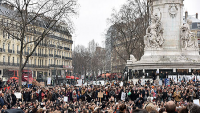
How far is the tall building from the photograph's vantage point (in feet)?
200

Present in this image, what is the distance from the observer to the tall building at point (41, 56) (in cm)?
6090

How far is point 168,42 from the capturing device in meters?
32.4

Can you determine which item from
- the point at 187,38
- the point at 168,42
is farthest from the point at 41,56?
the point at 187,38

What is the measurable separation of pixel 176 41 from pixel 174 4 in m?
3.10

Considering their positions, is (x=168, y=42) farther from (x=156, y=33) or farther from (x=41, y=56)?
(x=41, y=56)

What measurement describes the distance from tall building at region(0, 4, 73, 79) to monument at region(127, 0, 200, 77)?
22.1m

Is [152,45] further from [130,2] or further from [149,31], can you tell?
[130,2]

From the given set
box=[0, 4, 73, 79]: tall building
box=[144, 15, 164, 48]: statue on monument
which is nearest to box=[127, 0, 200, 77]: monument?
box=[144, 15, 164, 48]: statue on monument

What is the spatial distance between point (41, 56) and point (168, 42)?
47.7m

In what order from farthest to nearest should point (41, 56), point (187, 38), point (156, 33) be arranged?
point (41, 56) → point (156, 33) → point (187, 38)

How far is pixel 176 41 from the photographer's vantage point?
32.4 metres

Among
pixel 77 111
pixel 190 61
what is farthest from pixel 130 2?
pixel 77 111

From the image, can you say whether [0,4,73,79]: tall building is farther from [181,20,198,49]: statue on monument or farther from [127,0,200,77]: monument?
[181,20,198,49]: statue on monument

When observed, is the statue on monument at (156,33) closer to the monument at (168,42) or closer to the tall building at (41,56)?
the monument at (168,42)
